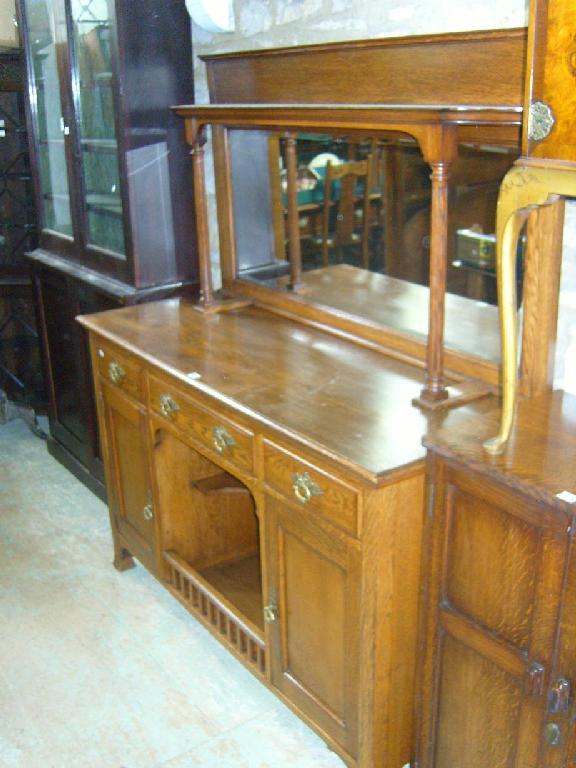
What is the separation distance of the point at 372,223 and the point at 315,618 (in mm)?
1083

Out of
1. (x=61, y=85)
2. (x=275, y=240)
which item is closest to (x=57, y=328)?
(x=61, y=85)

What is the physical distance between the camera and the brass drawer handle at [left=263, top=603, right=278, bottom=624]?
7.22ft

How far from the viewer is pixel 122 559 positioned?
311cm

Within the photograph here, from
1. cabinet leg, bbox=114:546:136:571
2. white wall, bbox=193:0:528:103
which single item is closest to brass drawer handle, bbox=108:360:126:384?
cabinet leg, bbox=114:546:136:571

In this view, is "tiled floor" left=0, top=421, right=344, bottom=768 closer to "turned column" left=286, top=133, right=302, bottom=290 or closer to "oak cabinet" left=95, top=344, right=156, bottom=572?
"oak cabinet" left=95, top=344, right=156, bottom=572

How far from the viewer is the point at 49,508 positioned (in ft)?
11.8

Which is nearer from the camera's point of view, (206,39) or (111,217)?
(206,39)

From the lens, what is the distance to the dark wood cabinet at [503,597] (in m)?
1.56

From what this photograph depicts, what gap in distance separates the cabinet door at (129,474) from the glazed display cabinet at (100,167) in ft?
1.49

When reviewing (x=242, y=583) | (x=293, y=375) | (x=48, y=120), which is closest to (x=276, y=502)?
(x=293, y=375)

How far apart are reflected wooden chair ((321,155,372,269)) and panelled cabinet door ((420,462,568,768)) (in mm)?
910

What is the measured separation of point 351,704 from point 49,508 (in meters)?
1.99

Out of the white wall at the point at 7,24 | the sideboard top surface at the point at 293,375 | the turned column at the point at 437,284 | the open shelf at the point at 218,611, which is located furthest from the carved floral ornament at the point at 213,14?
the open shelf at the point at 218,611

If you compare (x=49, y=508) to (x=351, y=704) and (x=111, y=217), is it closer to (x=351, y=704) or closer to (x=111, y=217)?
(x=111, y=217)
